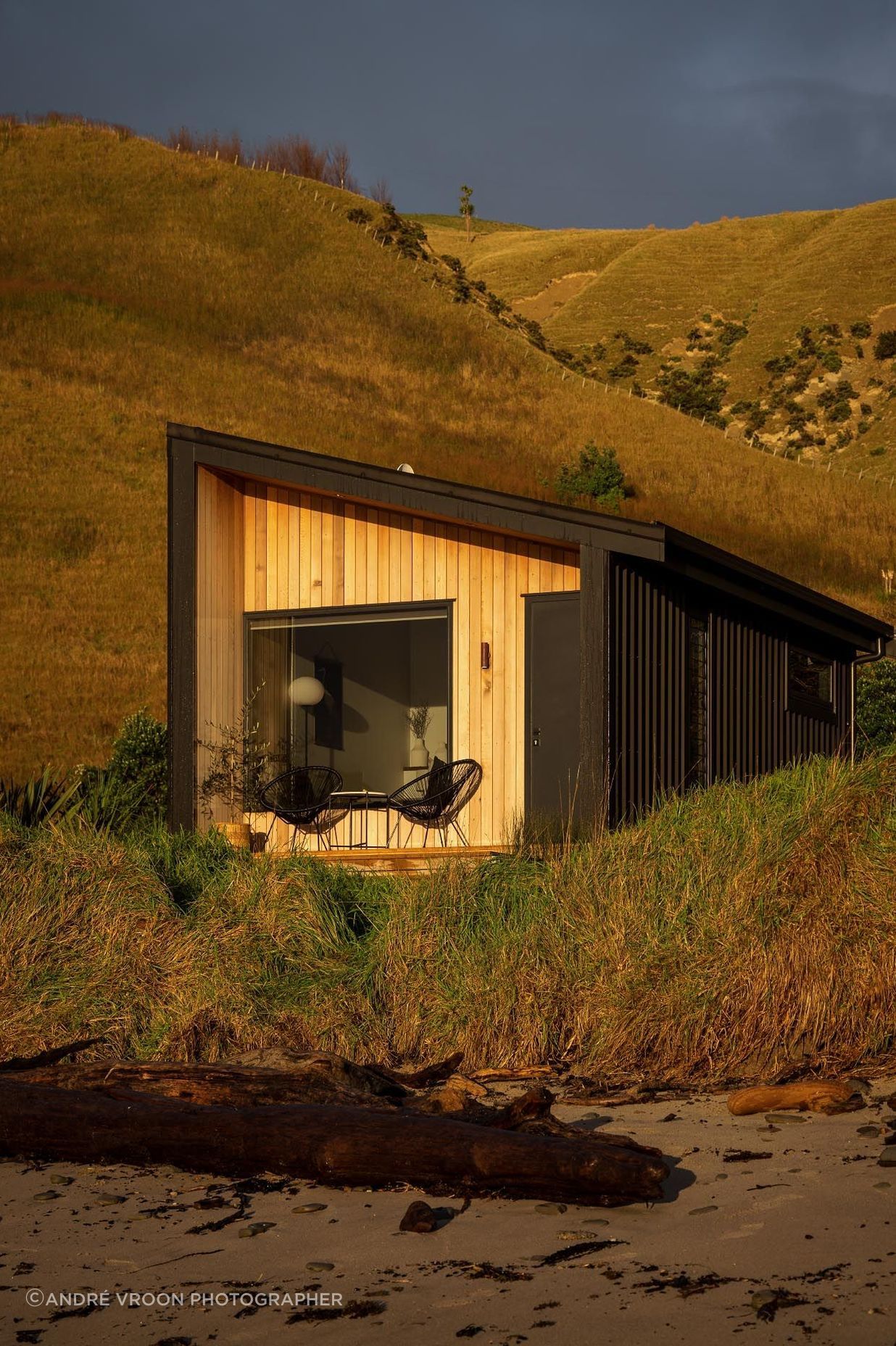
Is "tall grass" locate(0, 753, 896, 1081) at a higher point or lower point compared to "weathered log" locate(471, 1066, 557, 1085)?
higher

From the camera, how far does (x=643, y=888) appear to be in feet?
22.3

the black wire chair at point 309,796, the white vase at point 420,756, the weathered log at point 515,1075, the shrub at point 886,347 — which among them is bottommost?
the weathered log at point 515,1075

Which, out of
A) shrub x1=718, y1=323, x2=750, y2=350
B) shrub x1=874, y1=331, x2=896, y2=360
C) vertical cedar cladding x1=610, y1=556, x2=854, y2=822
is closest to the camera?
vertical cedar cladding x1=610, y1=556, x2=854, y2=822

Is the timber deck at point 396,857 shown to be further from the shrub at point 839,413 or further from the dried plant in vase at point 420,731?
the shrub at point 839,413

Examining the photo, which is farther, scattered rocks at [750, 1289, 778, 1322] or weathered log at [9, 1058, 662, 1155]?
weathered log at [9, 1058, 662, 1155]

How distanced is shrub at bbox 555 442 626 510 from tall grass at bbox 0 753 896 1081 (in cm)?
2473

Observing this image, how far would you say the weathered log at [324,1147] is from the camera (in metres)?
4.04

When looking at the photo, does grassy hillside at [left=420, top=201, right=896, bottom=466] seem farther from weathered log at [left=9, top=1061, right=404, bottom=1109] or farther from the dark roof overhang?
weathered log at [left=9, top=1061, right=404, bottom=1109]

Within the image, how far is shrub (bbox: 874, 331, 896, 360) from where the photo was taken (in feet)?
175

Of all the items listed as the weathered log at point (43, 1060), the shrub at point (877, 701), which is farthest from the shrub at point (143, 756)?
the weathered log at point (43, 1060)


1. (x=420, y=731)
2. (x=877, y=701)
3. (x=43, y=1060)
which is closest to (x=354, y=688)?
(x=420, y=731)

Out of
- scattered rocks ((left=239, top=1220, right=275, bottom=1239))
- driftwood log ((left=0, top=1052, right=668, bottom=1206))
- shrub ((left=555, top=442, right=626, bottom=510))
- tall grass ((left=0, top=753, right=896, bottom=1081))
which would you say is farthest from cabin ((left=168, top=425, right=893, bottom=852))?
shrub ((left=555, top=442, right=626, bottom=510))

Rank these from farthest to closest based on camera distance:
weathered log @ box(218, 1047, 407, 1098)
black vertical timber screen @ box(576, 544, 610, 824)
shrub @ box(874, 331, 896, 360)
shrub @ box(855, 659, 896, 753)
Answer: shrub @ box(874, 331, 896, 360) < shrub @ box(855, 659, 896, 753) < black vertical timber screen @ box(576, 544, 610, 824) < weathered log @ box(218, 1047, 407, 1098)

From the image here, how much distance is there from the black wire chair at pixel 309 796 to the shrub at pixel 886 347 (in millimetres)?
47469
